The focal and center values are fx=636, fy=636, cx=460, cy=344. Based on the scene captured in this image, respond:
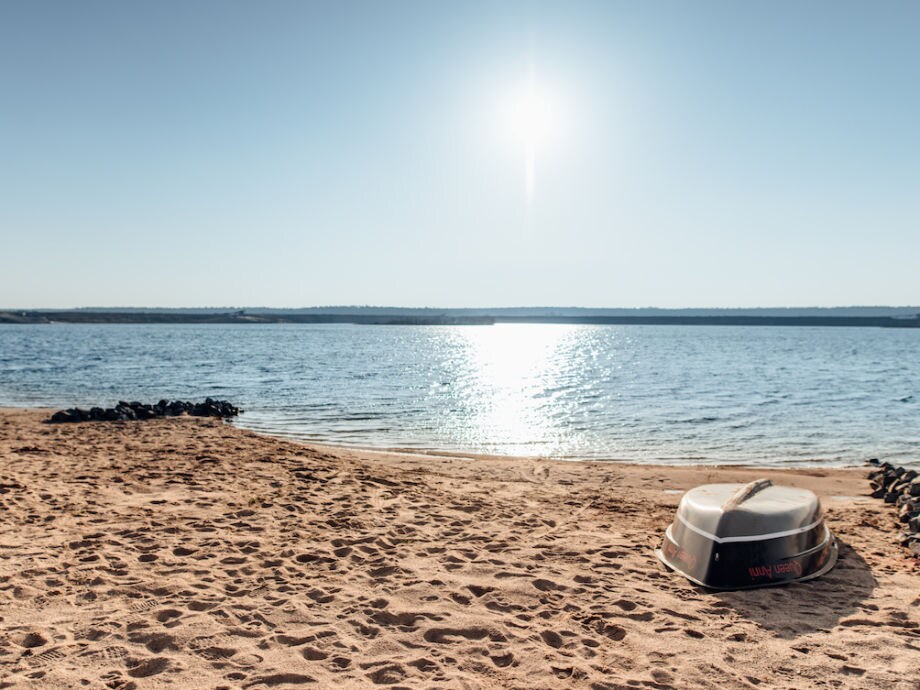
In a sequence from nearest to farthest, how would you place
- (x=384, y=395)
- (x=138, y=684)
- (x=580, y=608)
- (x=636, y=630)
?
(x=138, y=684), (x=636, y=630), (x=580, y=608), (x=384, y=395)

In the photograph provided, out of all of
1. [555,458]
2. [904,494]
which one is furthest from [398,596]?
[555,458]

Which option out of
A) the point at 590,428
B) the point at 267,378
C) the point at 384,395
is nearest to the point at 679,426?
the point at 590,428

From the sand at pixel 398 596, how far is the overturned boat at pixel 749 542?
171mm

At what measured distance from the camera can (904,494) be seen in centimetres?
1086

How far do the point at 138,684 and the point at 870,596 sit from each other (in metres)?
7.12

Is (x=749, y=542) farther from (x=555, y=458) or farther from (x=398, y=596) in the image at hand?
(x=555, y=458)

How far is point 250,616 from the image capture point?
5.96 meters

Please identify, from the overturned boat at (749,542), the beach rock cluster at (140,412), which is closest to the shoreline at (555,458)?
the beach rock cluster at (140,412)

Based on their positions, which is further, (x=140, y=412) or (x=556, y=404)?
(x=556, y=404)

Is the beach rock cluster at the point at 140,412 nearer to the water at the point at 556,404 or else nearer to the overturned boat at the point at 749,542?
the water at the point at 556,404

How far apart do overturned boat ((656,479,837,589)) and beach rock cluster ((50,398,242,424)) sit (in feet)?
57.0

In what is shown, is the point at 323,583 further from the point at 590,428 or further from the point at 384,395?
the point at 384,395

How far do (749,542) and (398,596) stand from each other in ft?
12.7

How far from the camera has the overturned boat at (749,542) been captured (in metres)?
6.93
